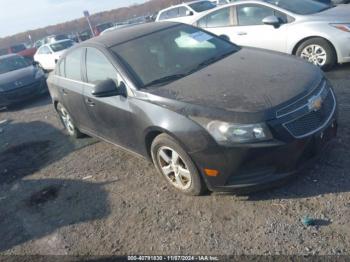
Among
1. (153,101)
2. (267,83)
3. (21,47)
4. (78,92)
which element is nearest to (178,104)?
(153,101)

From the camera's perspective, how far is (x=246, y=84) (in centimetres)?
334

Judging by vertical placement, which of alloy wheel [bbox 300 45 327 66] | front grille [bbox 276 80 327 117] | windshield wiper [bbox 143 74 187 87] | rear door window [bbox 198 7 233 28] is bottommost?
alloy wheel [bbox 300 45 327 66]

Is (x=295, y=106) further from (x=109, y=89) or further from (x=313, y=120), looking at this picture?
(x=109, y=89)

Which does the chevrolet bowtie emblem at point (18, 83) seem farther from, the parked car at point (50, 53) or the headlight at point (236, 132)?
the headlight at point (236, 132)

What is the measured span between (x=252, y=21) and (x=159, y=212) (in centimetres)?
511

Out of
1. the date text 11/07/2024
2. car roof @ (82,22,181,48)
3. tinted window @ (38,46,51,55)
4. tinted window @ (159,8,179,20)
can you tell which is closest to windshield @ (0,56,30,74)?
tinted window @ (38,46,51,55)

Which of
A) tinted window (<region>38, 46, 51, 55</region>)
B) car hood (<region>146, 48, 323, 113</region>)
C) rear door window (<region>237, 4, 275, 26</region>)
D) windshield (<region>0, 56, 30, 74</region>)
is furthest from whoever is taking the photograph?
tinted window (<region>38, 46, 51, 55</region>)

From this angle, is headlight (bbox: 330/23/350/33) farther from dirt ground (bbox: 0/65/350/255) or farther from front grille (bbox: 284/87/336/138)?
front grille (bbox: 284/87/336/138)

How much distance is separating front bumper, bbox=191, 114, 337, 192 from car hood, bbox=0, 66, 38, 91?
26.8ft

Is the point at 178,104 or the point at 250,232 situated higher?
the point at 178,104

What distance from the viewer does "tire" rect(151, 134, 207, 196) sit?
10.8ft

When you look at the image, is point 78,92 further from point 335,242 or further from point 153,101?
point 335,242

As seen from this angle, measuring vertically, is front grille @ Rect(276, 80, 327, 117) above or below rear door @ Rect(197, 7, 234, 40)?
below

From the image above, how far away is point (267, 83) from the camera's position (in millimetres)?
3289
